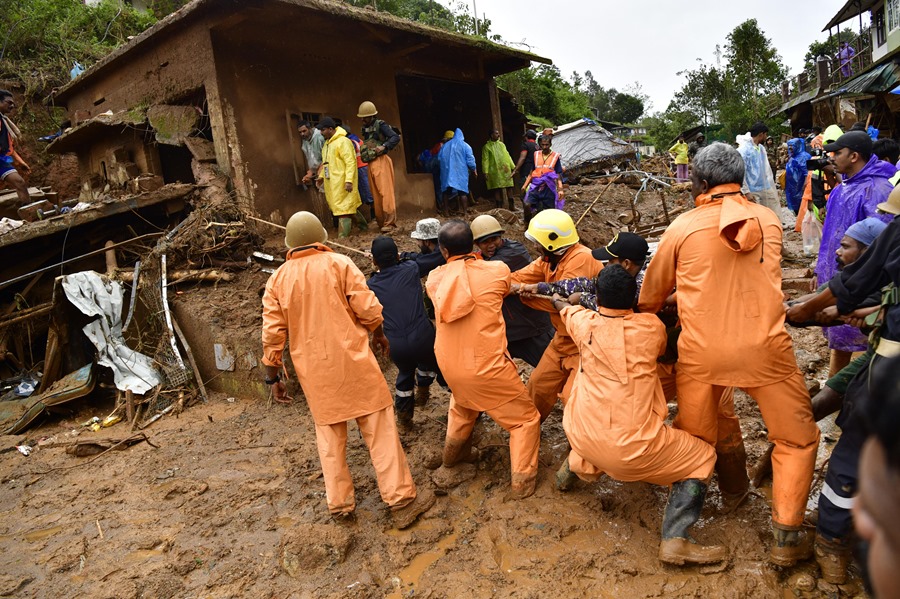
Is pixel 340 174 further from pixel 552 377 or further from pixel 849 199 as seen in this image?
pixel 849 199

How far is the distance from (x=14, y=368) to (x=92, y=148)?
5300 millimetres

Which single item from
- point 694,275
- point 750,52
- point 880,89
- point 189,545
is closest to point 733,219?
point 694,275

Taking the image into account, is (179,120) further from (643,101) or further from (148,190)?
(643,101)

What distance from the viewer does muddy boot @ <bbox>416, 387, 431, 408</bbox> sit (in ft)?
17.4

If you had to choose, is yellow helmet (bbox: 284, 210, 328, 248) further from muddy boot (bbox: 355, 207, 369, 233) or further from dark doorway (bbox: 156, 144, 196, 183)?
dark doorway (bbox: 156, 144, 196, 183)

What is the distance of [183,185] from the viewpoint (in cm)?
792

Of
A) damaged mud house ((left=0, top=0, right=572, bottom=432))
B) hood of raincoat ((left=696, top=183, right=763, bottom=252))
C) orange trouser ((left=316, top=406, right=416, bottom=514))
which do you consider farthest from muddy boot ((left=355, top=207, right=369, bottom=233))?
hood of raincoat ((left=696, top=183, right=763, bottom=252))

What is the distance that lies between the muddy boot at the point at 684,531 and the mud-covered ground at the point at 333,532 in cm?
7

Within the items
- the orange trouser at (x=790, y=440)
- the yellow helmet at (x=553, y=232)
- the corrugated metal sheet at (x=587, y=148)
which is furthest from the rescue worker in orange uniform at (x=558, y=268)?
the corrugated metal sheet at (x=587, y=148)

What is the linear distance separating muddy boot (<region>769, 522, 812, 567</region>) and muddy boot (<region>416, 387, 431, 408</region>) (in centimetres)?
310

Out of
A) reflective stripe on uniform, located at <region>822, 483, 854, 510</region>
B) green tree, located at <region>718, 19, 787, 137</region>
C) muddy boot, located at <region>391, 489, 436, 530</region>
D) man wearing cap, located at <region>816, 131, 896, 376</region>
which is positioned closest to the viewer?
reflective stripe on uniform, located at <region>822, 483, 854, 510</region>

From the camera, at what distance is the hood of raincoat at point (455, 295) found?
3709 millimetres

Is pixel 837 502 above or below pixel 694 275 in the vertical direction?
below

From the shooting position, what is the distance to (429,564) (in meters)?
3.27
